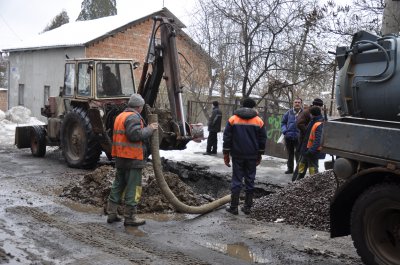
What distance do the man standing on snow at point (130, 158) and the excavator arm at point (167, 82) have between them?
359cm

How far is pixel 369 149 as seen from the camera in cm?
460

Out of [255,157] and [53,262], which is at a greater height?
[255,157]

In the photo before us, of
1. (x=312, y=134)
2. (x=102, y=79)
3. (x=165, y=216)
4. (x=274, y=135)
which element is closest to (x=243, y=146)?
(x=165, y=216)

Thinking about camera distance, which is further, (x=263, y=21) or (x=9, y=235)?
(x=263, y=21)

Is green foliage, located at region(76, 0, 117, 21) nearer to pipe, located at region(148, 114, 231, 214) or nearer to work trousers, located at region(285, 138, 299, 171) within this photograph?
work trousers, located at region(285, 138, 299, 171)

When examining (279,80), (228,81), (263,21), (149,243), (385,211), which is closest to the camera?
(385,211)

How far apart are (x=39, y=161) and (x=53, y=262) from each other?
8.13m

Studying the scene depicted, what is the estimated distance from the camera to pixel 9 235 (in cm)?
595

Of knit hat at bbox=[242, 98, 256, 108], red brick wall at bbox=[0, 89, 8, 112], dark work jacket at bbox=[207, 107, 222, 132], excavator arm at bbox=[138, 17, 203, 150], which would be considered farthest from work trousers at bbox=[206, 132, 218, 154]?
red brick wall at bbox=[0, 89, 8, 112]

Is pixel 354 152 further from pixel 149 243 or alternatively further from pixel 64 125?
pixel 64 125

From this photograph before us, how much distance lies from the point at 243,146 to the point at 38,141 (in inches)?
309

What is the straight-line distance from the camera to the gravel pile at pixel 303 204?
22.1 feet

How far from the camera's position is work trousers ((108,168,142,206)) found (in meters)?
6.58

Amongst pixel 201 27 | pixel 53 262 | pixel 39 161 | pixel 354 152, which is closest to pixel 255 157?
pixel 354 152
